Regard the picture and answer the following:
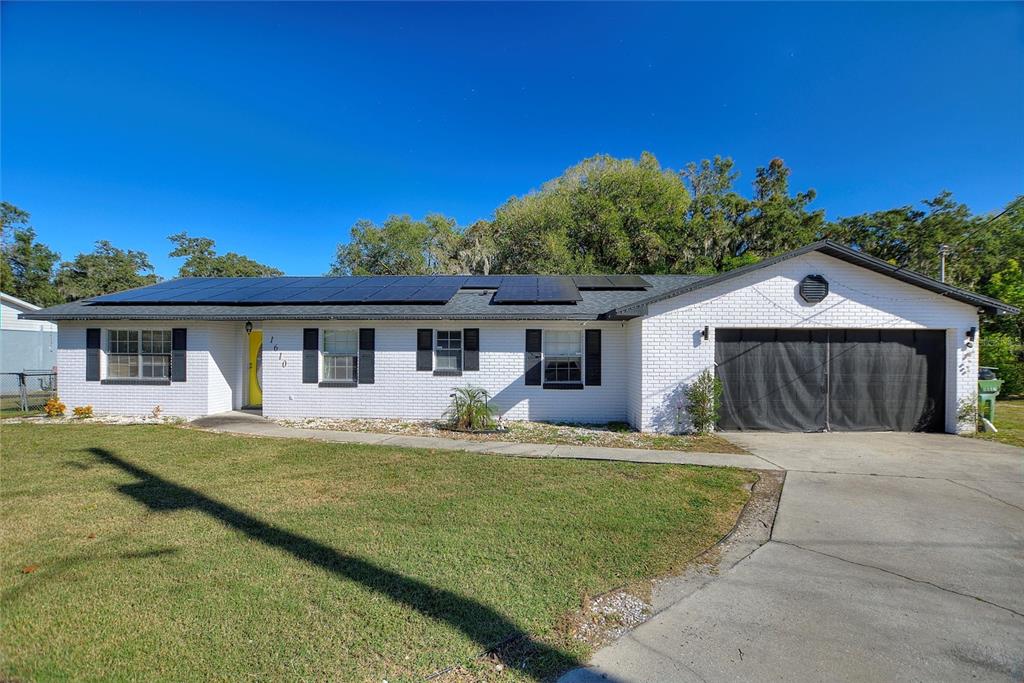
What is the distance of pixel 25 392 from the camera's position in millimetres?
12406

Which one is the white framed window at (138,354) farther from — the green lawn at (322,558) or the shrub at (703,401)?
the shrub at (703,401)

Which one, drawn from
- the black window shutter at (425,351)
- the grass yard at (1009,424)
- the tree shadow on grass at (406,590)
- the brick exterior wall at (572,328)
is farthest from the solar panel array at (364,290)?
the grass yard at (1009,424)

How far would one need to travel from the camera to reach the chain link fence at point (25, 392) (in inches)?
488

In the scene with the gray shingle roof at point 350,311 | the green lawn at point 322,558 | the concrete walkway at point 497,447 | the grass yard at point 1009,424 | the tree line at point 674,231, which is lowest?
the grass yard at point 1009,424

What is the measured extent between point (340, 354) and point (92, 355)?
6590mm

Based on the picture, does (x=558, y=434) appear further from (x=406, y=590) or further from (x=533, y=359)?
(x=406, y=590)

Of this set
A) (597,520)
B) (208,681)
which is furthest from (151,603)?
(597,520)

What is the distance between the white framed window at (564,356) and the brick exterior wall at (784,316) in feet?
6.36

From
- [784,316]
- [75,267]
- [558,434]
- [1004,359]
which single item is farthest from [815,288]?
[75,267]

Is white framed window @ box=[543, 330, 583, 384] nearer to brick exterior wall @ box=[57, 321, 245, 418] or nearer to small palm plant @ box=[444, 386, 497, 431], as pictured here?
small palm plant @ box=[444, 386, 497, 431]

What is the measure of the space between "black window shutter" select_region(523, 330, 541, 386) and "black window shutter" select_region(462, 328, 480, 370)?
1.27m

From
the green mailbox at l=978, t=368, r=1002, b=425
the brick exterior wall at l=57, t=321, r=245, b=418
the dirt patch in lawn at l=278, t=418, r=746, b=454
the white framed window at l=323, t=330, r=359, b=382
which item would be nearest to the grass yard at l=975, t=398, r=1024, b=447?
the green mailbox at l=978, t=368, r=1002, b=425

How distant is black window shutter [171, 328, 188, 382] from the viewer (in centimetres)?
1140

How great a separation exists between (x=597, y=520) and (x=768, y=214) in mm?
27019
